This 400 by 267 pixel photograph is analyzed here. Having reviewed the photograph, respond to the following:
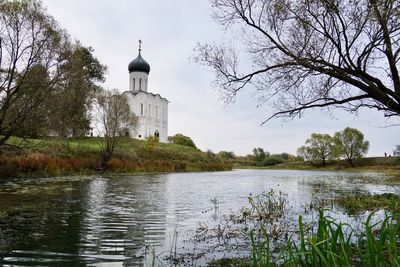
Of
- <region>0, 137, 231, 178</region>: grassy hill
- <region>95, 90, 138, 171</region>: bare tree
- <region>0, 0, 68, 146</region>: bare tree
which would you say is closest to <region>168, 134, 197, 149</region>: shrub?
<region>0, 137, 231, 178</region>: grassy hill

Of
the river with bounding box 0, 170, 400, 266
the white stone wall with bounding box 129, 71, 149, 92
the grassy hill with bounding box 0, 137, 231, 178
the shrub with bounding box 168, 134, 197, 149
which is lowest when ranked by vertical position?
the river with bounding box 0, 170, 400, 266

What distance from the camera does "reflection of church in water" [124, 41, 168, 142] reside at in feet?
237

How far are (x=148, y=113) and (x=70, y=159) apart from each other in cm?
4520

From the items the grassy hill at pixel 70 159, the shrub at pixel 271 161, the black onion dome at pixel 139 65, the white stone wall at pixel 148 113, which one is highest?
the black onion dome at pixel 139 65

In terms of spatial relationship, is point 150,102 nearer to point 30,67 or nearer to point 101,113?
point 101,113

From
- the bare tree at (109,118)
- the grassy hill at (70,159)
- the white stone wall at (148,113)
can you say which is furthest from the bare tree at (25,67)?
the white stone wall at (148,113)

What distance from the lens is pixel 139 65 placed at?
72.2 m

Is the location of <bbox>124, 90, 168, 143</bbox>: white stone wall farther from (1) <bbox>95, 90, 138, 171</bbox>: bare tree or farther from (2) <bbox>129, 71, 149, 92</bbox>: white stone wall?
(1) <bbox>95, 90, 138, 171</bbox>: bare tree

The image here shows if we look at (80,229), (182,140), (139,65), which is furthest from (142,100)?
(80,229)

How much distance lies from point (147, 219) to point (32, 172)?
59.3 feet

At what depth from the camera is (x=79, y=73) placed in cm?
2089

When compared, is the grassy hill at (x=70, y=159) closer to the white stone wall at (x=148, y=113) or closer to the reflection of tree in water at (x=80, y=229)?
the reflection of tree in water at (x=80, y=229)

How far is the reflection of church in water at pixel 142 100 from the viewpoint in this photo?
237 ft

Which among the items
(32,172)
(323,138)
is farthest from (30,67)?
(323,138)
